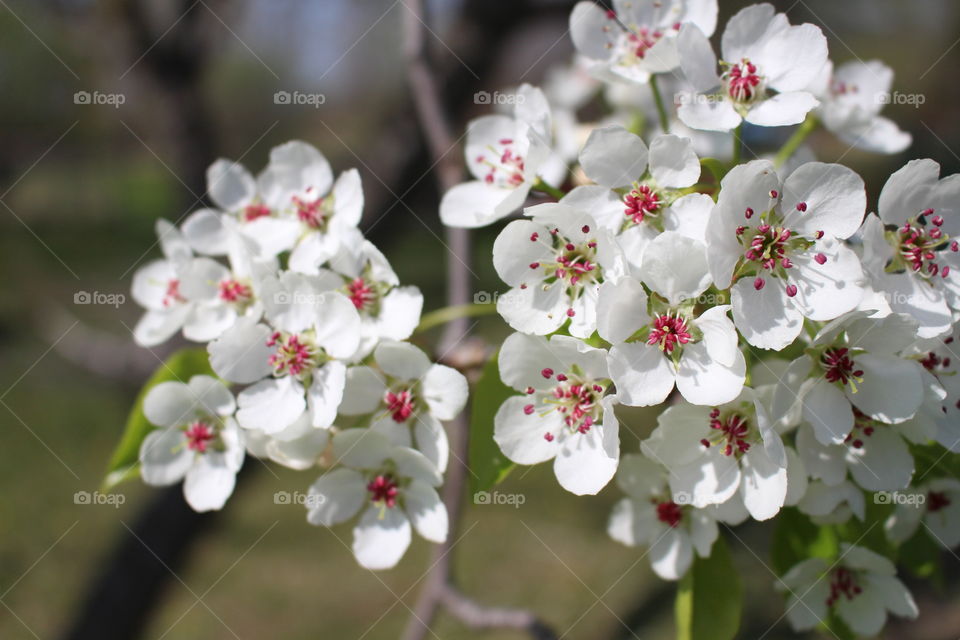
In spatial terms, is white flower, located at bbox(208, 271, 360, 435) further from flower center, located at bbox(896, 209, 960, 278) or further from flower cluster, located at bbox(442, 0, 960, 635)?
flower center, located at bbox(896, 209, 960, 278)

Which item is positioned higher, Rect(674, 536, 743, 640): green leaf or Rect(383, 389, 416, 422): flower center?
Rect(383, 389, 416, 422): flower center

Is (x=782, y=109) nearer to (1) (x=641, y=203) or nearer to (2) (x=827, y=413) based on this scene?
(1) (x=641, y=203)

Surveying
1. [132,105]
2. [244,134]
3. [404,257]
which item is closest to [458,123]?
[132,105]

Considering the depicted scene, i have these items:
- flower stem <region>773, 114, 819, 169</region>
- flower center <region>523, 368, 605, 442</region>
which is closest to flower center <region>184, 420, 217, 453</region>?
flower center <region>523, 368, 605, 442</region>

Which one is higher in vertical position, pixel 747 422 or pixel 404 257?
pixel 747 422

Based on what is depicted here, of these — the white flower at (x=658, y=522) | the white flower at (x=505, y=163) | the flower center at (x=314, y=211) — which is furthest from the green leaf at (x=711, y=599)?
the flower center at (x=314, y=211)

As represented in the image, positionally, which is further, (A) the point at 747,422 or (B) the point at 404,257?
(B) the point at 404,257

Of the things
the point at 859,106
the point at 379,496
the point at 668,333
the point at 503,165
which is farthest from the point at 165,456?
the point at 859,106

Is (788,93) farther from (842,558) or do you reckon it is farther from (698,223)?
(842,558)
